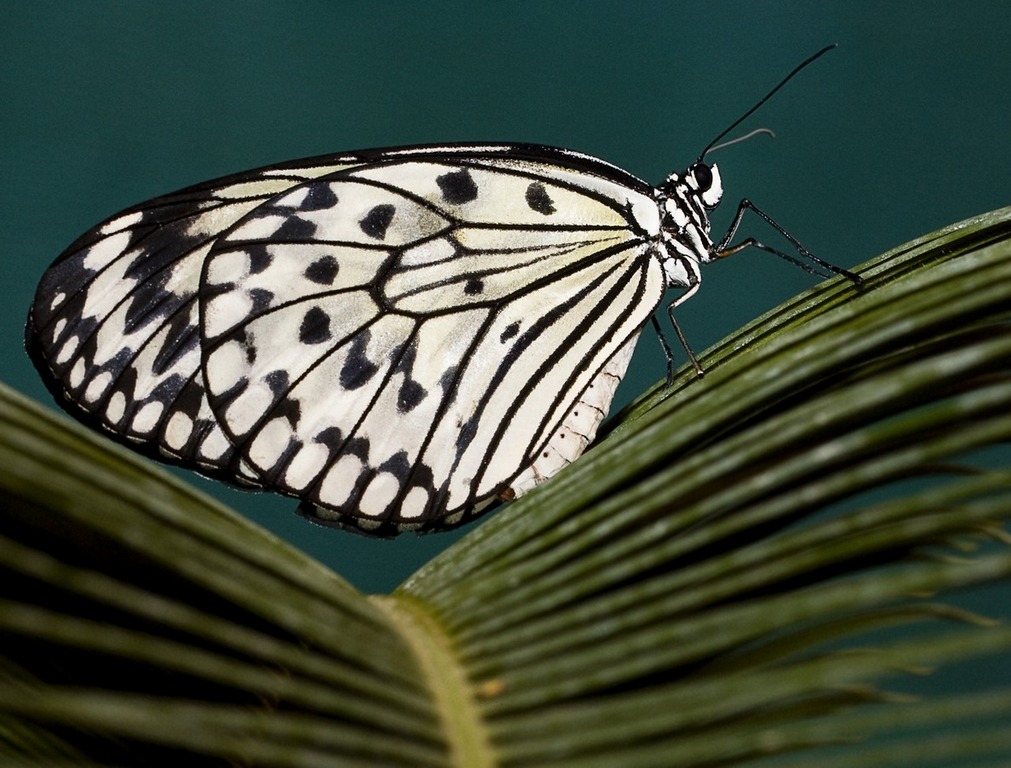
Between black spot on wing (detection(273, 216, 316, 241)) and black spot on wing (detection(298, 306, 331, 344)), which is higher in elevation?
black spot on wing (detection(273, 216, 316, 241))

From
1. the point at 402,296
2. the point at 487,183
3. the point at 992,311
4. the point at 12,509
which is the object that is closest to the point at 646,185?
the point at 487,183

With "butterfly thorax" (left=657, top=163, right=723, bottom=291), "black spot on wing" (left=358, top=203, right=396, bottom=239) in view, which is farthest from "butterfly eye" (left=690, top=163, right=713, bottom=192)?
"black spot on wing" (left=358, top=203, right=396, bottom=239)

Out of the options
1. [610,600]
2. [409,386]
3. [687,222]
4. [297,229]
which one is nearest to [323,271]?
[297,229]

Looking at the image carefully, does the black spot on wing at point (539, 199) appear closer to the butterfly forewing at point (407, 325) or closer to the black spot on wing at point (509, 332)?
the butterfly forewing at point (407, 325)

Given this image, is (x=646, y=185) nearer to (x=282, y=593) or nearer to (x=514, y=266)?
(x=514, y=266)

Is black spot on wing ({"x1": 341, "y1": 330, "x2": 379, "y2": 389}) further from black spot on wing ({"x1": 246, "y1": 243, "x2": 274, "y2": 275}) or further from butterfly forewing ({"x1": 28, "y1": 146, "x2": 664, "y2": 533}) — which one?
black spot on wing ({"x1": 246, "y1": 243, "x2": 274, "y2": 275})

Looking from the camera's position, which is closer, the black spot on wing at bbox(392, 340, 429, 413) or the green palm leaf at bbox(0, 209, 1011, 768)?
the green palm leaf at bbox(0, 209, 1011, 768)
